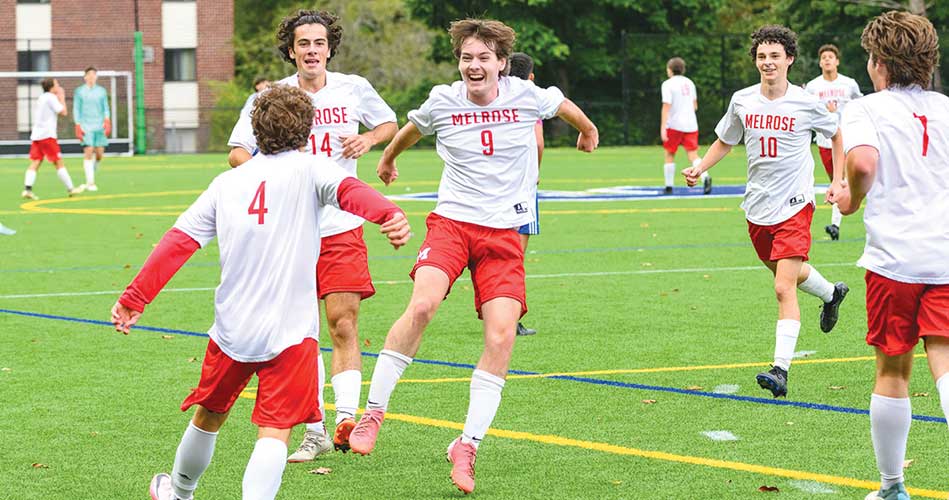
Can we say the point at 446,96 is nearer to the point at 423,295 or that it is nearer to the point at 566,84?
the point at 423,295

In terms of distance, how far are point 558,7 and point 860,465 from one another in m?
47.0

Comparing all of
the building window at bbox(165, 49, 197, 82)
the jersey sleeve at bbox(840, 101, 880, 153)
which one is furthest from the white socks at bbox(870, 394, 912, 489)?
the building window at bbox(165, 49, 197, 82)

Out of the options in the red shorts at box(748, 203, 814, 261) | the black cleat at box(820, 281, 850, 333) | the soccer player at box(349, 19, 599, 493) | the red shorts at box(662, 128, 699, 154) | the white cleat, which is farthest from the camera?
the red shorts at box(662, 128, 699, 154)

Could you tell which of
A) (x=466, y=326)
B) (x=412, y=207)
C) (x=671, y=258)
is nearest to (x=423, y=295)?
(x=466, y=326)

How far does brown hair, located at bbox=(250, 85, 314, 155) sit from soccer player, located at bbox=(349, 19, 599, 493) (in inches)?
66.5

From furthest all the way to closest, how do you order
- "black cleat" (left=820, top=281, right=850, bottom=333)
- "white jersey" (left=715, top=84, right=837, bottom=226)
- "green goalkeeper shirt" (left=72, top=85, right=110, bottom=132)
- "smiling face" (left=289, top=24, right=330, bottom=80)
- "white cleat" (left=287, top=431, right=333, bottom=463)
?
1. "green goalkeeper shirt" (left=72, top=85, right=110, bottom=132)
2. "black cleat" (left=820, top=281, right=850, bottom=333)
3. "white jersey" (left=715, top=84, right=837, bottom=226)
4. "smiling face" (left=289, top=24, right=330, bottom=80)
5. "white cleat" (left=287, top=431, right=333, bottom=463)

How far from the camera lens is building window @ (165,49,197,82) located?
63062mm

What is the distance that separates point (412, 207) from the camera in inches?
917

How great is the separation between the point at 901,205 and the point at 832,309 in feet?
15.1

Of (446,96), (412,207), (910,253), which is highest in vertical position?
(446,96)

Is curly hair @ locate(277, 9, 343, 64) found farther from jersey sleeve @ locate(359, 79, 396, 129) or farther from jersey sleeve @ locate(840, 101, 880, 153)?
jersey sleeve @ locate(840, 101, 880, 153)

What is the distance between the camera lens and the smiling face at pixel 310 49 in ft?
26.0

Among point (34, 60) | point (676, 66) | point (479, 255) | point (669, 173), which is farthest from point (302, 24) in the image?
point (34, 60)

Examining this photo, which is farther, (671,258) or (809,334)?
(671,258)
